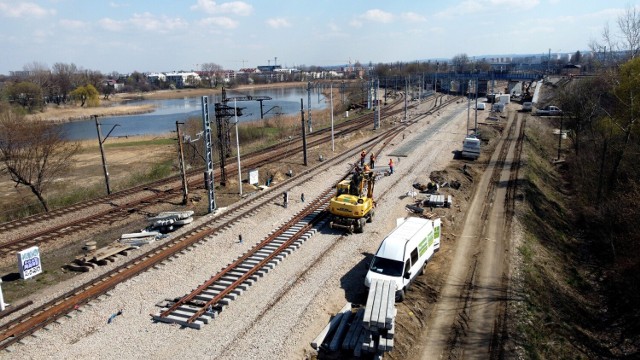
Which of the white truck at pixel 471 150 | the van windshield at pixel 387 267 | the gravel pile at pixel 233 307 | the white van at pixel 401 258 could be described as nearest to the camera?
the gravel pile at pixel 233 307

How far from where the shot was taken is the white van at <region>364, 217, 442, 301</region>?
50.5 ft

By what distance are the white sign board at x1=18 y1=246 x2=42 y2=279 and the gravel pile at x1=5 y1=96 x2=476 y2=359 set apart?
184cm

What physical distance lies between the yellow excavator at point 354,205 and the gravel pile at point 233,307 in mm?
491

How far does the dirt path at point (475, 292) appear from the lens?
1352cm

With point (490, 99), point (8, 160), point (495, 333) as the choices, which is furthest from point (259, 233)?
point (490, 99)

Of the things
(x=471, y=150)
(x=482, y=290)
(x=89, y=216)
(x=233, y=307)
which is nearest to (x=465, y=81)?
(x=471, y=150)

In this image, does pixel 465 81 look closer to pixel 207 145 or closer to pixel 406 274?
pixel 207 145

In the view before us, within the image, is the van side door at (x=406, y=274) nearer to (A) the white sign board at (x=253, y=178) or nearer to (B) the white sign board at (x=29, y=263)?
(B) the white sign board at (x=29, y=263)

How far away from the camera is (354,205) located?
21.1 metres

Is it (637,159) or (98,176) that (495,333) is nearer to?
(637,159)

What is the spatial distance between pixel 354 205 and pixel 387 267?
5.73 m

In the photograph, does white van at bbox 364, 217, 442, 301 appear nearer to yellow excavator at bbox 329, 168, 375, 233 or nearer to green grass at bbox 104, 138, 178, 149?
yellow excavator at bbox 329, 168, 375, 233

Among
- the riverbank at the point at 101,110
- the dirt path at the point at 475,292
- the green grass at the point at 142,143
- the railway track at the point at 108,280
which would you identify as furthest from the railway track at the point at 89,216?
the riverbank at the point at 101,110

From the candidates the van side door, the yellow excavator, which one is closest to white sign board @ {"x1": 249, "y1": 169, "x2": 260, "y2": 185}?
the yellow excavator
